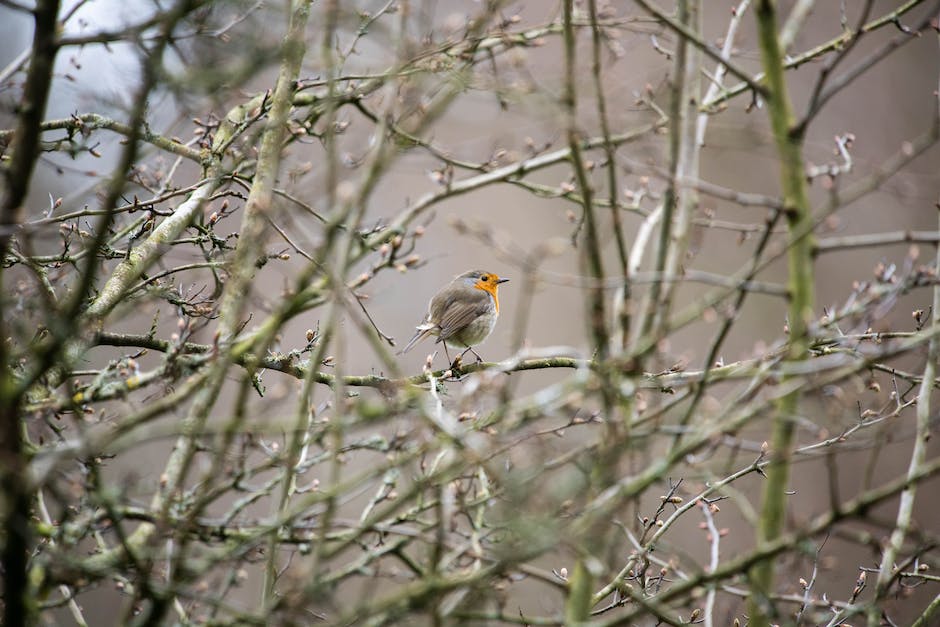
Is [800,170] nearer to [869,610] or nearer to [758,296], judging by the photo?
[869,610]

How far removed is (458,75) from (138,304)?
1.31m

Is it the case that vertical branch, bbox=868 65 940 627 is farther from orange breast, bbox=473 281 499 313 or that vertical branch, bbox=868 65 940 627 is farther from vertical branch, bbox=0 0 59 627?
orange breast, bbox=473 281 499 313

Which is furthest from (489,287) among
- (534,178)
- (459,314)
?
(534,178)

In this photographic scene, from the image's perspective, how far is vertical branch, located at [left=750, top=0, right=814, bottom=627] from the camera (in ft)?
7.41

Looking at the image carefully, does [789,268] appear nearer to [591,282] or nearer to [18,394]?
[591,282]

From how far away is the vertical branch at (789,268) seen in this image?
2260 mm

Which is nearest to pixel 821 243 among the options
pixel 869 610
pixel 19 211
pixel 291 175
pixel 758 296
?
pixel 869 610

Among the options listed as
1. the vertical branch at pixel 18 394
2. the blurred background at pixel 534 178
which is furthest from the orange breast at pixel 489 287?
the vertical branch at pixel 18 394

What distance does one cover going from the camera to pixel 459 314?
6164 mm

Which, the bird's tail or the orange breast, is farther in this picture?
the orange breast

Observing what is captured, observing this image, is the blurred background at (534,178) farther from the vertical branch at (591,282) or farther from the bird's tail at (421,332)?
the bird's tail at (421,332)

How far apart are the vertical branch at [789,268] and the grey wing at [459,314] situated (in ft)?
12.5

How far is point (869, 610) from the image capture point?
2375 mm

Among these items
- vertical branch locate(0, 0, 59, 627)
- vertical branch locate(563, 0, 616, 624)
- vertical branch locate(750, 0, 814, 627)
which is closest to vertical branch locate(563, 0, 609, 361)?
vertical branch locate(563, 0, 616, 624)
